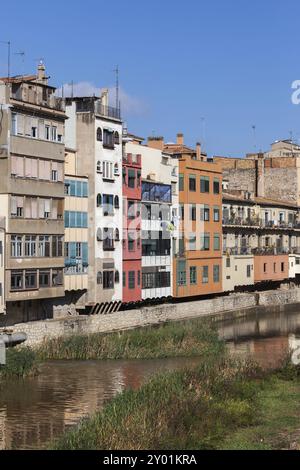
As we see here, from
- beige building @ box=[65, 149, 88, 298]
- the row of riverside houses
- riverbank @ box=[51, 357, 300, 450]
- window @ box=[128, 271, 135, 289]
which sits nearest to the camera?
riverbank @ box=[51, 357, 300, 450]

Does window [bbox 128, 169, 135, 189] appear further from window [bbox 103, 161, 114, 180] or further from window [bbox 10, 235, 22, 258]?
window [bbox 10, 235, 22, 258]

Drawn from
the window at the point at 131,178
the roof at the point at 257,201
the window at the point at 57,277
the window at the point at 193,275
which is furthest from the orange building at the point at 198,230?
the window at the point at 57,277

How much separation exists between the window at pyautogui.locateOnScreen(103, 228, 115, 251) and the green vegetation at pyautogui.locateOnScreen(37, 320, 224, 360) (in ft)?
32.7

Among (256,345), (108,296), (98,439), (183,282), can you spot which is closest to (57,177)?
(108,296)

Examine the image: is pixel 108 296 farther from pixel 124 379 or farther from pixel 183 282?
pixel 124 379

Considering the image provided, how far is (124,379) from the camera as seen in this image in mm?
40531

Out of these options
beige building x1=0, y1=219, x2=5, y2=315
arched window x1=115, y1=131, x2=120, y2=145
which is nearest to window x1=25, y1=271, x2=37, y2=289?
beige building x1=0, y1=219, x2=5, y2=315

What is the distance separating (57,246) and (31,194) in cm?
394

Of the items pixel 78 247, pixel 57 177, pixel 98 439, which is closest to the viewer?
pixel 98 439

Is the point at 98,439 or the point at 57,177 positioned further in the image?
the point at 57,177

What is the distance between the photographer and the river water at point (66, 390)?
30781 mm

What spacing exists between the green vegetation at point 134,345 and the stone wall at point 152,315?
145cm

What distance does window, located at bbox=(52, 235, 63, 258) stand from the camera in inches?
2034

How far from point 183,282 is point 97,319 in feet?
55.0
